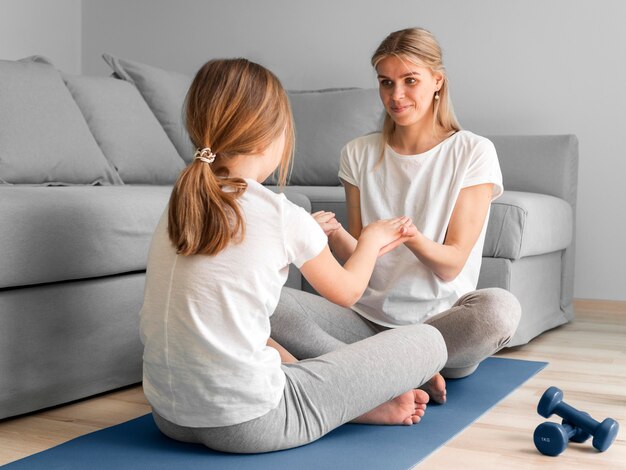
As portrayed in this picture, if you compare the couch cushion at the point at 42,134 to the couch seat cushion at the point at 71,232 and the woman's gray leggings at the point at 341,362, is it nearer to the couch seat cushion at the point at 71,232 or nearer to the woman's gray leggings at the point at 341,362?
the couch seat cushion at the point at 71,232

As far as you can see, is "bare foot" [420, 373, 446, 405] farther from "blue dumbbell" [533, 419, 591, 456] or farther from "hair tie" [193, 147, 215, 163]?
"hair tie" [193, 147, 215, 163]

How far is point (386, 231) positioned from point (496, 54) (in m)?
2.14

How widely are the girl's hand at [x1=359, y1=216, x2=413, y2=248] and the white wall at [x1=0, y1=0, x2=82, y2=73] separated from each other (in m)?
2.97

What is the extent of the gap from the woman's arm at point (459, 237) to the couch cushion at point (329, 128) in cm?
139

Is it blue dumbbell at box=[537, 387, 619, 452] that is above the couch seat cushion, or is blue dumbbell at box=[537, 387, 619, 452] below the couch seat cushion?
below

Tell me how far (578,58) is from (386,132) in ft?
5.30

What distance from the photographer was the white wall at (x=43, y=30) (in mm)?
4121

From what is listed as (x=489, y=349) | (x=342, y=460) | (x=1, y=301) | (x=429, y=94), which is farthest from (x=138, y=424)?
(x=429, y=94)

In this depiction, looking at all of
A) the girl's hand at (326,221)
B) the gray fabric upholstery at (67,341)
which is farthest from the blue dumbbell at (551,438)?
the gray fabric upholstery at (67,341)

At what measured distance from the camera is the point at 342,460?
1.50m

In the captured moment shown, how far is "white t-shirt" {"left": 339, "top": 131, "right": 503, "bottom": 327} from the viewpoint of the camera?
2.02 m

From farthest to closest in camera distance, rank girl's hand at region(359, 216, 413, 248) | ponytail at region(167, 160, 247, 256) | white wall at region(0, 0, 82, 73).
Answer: white wall at region(0, 0, 82, 73)
girl's hand at region(359, 216, 413, 248)
ponytail at region(167, 160, 247, 256)

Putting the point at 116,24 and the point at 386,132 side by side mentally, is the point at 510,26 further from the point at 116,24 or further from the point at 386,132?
the point at 116,24

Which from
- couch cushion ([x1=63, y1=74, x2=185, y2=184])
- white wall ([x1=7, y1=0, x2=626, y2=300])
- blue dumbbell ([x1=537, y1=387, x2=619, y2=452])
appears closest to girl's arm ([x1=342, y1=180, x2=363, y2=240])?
blue dumbbell ([x1=537, y1=387, x2=619, y2=452])
